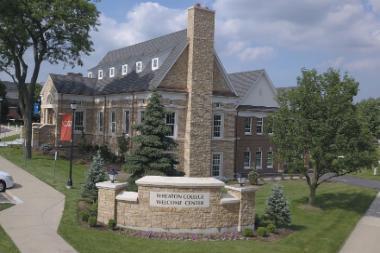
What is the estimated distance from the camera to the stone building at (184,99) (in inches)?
1437

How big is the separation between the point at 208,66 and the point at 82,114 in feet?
52.8

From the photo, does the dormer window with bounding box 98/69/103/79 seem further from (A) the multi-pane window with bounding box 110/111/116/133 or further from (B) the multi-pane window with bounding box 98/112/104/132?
(A) the multi-pane window with bounding box 110/111/116/133

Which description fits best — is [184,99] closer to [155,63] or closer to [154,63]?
[155,63]

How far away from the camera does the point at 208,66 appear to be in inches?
1458

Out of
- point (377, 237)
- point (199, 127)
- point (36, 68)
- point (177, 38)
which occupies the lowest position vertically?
point (377, 237)

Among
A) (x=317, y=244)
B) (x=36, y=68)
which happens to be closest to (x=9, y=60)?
(x=36, y=68)

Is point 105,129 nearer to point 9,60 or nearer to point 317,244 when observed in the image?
point 9,60

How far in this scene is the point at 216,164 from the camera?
1566 inches

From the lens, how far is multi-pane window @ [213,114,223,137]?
39500 mm

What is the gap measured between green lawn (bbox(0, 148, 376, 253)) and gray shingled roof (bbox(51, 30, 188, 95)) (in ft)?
28.1

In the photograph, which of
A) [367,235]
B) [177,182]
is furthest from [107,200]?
[367,235]

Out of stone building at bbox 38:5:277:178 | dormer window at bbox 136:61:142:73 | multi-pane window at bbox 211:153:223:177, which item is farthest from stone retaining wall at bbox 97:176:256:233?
dormer window at bbox 136:61:142:73

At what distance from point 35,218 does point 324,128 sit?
Answer: 50.1 feet

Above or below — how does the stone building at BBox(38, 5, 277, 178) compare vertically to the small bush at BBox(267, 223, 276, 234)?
above
